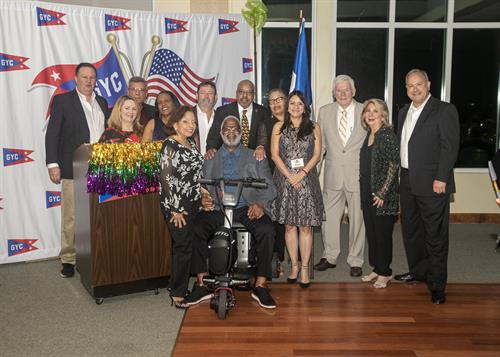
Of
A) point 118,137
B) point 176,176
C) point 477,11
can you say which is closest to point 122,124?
point 118,137

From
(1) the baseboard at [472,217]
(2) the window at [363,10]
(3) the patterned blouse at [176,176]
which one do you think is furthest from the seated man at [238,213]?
(1) the baseboard at [472,217]

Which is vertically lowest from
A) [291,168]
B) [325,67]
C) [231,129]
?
[291,168]

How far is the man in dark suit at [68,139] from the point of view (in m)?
4.54

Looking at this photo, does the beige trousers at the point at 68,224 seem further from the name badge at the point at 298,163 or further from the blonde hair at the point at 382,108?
the blonde hair at the point at 382,108

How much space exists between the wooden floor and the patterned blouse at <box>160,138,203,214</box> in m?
0.80

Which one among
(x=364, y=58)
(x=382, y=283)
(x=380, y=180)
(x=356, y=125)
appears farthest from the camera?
(x=364, y=58)

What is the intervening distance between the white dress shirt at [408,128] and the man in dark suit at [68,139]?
2.75 metres

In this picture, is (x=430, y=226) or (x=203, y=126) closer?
(x=430, y=226)

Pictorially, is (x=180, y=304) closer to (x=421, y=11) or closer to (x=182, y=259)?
(x=182, y=259)

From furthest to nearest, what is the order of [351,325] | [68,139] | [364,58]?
1. [364,58]
2. [68,139]
3. [351,325]

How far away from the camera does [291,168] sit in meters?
4.03

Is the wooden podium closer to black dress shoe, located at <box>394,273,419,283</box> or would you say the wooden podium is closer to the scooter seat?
the scooter seat

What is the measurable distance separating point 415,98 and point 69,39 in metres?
3.38

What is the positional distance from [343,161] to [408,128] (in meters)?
0.69
